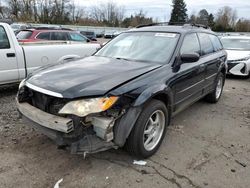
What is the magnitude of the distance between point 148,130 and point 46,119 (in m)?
1.33

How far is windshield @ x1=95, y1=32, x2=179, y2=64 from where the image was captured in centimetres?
402

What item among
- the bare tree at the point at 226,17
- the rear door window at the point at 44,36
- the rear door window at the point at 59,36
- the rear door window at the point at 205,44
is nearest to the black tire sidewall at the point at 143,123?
the rear door window at the point at 205,44

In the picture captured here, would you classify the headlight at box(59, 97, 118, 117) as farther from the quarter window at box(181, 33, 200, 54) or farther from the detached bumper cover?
the quarter window at box(181, 33, 200, 54)

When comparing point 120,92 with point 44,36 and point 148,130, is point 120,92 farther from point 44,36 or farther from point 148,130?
point 44,36

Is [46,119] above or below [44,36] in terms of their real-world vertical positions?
below

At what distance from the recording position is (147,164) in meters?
3.37

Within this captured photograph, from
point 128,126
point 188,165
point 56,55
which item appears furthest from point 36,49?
point 188,165

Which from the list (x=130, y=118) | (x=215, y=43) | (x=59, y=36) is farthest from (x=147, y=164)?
(x=59, y=36)

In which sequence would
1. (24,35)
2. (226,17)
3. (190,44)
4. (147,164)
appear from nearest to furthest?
(147,164)
(190,44)
(24,35)
(226,17)

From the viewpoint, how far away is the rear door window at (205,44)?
5.02 meters

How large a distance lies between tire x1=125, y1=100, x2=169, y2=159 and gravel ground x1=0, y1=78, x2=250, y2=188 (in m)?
0.16

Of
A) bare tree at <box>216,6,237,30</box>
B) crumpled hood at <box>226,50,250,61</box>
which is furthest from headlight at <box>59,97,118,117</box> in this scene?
bare tree at <box>216,6,237,30</box>

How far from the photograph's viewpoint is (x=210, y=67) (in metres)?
5.17

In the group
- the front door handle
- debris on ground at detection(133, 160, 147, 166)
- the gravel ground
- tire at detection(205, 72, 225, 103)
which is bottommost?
the gravel ground
